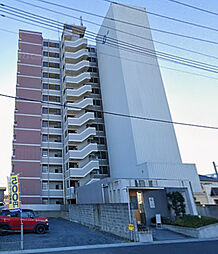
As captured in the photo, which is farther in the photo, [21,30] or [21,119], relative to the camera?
[21,30]

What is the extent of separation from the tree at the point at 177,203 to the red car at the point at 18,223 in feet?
33.9

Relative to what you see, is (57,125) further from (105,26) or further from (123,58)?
(105,26)

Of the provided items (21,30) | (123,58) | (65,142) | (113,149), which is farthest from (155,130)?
(21,30)

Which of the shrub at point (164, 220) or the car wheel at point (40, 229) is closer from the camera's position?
the car wheel at point (40, 229)

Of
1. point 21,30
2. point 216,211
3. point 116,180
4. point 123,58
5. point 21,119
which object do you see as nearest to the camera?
point 116,180

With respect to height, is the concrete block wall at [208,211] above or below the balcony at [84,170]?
below

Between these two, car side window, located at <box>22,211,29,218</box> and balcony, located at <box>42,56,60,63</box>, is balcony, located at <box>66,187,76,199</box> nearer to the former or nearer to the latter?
car side window, located at <box>22,211,29,218</box>

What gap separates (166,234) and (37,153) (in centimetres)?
2421

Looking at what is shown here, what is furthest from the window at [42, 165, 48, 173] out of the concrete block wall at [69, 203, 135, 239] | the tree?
the tree

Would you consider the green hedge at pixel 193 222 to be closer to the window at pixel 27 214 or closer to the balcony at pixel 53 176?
the window at pixel 27 214

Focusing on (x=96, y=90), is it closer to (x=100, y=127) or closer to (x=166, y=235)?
(x=100, y=127)

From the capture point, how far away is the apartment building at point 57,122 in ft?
107

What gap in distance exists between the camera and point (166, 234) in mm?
14812

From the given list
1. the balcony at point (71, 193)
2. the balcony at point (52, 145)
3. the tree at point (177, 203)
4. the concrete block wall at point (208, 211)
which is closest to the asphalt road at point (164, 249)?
the tree at point (177, 203)
